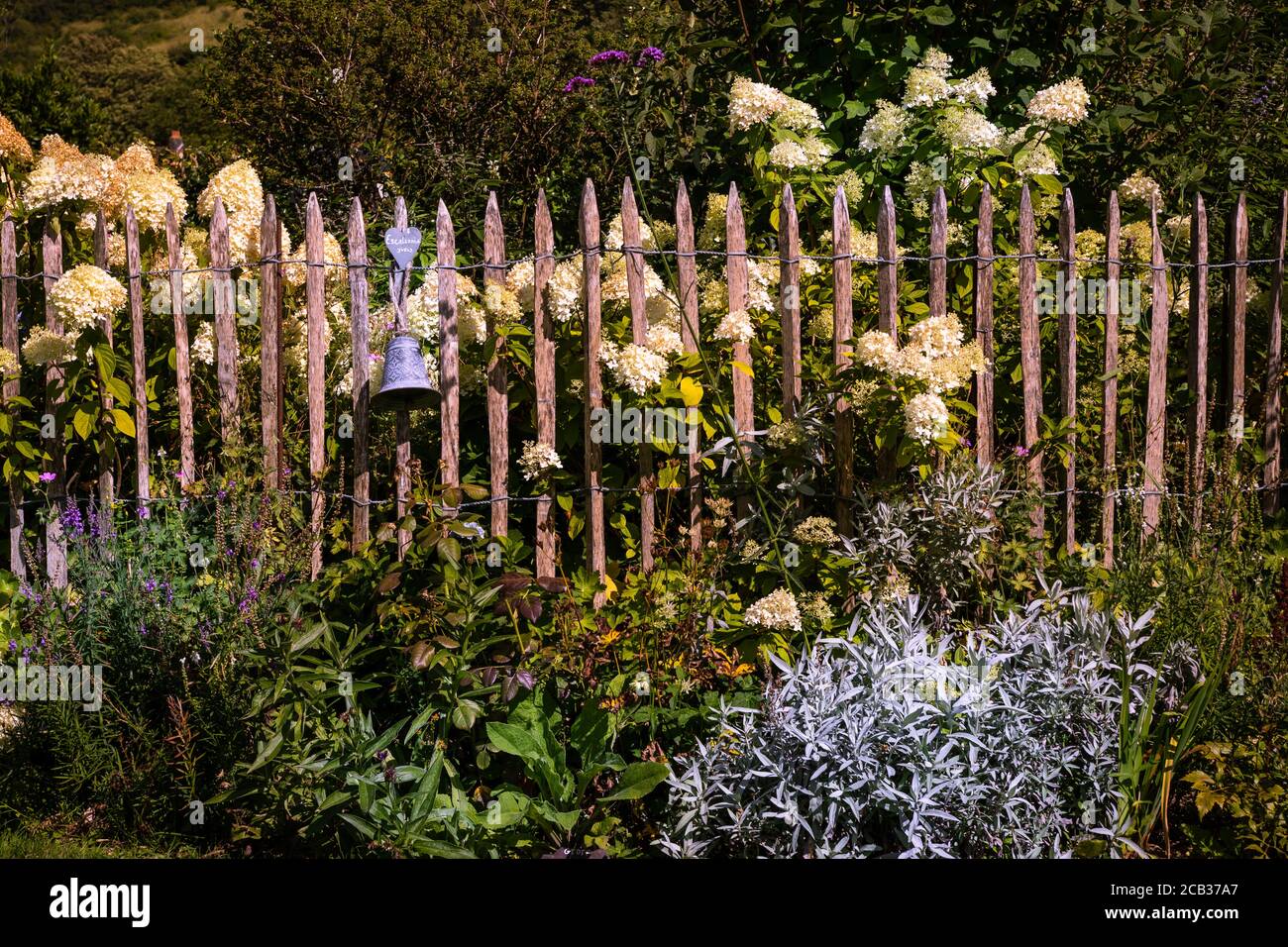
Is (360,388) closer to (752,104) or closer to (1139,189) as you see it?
(752,104)

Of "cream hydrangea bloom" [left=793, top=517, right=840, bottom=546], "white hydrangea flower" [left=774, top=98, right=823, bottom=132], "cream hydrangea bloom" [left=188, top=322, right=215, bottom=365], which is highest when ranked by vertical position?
"white hydrangea flower" [left=774, top=98, right=823, bottom=132]

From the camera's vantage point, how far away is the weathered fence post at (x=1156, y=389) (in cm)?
462

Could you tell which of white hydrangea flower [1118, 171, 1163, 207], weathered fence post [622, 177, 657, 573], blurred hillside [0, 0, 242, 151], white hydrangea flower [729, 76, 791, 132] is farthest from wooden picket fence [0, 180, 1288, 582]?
blurred hillside [0, 0, 242, 151]

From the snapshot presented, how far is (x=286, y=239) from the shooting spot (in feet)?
15.3

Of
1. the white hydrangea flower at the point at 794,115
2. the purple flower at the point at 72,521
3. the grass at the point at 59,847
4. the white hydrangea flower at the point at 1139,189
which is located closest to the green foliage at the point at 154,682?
the grass at the point at 59,847

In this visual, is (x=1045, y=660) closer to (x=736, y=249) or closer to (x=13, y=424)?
(x=736, y=249)

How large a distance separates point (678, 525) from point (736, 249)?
1.03 meters

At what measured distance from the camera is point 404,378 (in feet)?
13.4

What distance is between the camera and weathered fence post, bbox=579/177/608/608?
429cm

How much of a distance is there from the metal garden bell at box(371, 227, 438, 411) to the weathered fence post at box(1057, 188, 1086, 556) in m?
2.29

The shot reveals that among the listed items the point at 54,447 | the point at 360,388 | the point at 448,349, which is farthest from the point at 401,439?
the point at 54,447

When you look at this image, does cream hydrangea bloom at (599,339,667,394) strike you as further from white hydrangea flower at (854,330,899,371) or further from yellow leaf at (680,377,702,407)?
white hydrangea flower at (854,330,899,371)

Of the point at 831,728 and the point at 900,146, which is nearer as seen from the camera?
the point at 831,728
